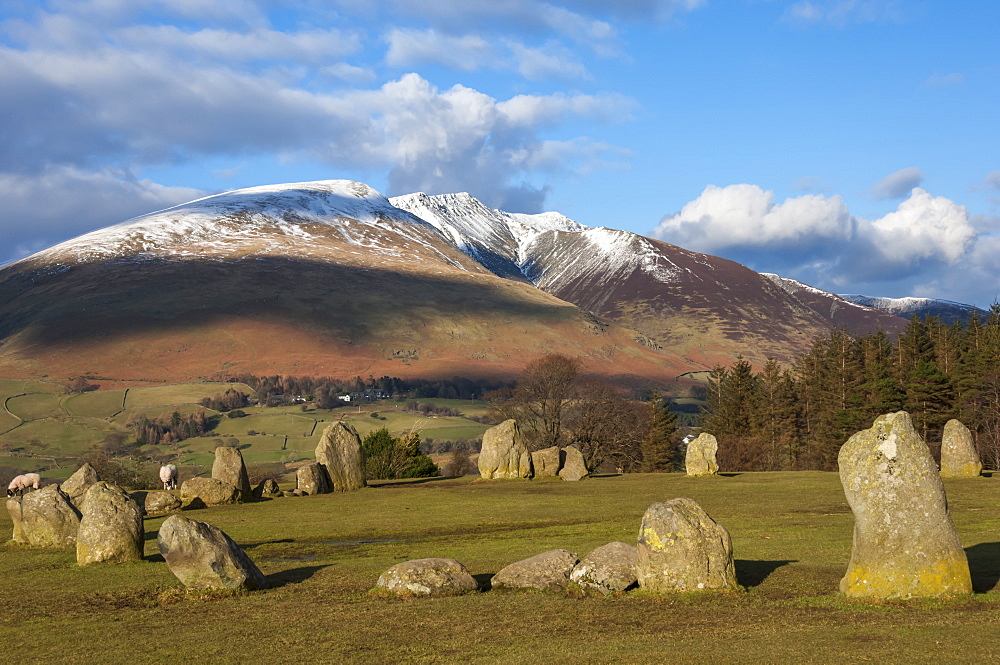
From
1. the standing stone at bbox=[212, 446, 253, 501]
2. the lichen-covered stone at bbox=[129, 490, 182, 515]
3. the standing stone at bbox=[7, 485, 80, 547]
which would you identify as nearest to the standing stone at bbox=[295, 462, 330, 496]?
the standing stone at bbox=[212, 446, 253, 501]

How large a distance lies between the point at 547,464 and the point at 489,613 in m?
35.9

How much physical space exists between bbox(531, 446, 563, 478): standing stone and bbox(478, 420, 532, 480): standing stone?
32.2 inches

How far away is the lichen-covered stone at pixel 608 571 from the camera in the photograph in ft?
52.7

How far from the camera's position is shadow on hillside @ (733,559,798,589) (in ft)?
54.6

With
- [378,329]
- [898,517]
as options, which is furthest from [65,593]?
[378,329]

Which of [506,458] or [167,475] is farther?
[506,458]

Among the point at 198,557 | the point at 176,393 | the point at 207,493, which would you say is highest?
the point at 176,393

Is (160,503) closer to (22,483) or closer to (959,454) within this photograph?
(22,483)

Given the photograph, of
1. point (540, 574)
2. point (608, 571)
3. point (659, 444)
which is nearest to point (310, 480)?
point (540, 574)

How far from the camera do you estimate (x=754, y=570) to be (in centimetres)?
1778

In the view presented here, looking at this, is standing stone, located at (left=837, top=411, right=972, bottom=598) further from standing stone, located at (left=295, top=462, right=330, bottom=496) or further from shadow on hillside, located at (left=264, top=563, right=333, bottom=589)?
standing stone, located at (left=295, top=462, right=330, bottom=496)

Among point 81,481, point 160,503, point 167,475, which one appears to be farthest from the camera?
point 167,475

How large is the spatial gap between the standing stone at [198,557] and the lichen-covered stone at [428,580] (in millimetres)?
2954

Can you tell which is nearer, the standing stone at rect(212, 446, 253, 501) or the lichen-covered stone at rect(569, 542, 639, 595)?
the lichen-covered stone at rect(569, 542, 639, 595)
